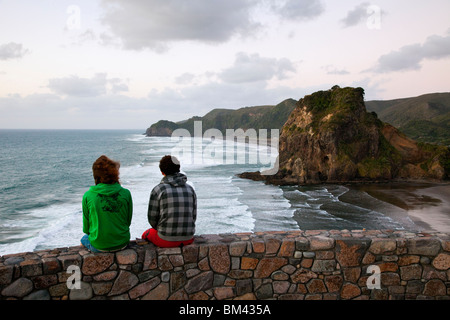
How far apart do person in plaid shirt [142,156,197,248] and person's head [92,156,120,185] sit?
0.52 meters

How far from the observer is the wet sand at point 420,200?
56.0 ft

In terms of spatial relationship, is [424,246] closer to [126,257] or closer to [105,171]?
[126,257]

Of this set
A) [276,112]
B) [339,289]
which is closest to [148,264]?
[339,289]

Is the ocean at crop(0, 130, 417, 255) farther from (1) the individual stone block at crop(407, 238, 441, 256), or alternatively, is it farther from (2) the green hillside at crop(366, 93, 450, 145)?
(2) the green hillside at crop(366, 93, 450, 145)

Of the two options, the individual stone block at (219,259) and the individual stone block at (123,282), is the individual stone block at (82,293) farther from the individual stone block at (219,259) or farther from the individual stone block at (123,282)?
the individual stone block at (219,259)

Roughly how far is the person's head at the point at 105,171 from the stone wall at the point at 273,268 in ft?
2.95

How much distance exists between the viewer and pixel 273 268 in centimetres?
439

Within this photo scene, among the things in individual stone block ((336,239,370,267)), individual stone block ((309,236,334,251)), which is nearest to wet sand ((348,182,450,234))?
individual stone block ((336,239,370,267))

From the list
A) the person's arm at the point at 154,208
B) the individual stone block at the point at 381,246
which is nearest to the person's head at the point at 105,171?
the person's arm at the point at 154,208

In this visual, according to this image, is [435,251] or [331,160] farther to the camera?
[331,160]

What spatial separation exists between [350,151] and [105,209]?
32147 millimetres
